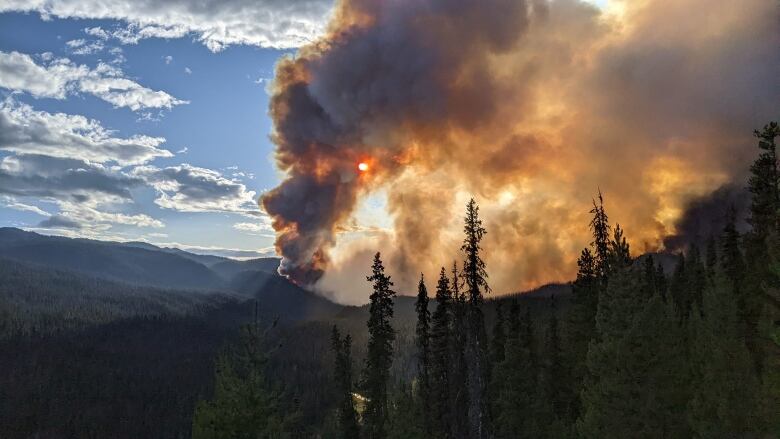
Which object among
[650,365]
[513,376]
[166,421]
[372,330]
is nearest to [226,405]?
[650,365]

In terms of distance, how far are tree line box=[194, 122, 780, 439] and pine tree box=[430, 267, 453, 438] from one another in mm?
135

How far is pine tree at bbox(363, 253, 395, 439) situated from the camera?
47062 millimetres

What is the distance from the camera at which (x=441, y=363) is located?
166 feet

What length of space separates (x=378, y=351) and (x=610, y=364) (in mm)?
30662

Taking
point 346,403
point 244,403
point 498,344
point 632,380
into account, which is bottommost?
point 346,403

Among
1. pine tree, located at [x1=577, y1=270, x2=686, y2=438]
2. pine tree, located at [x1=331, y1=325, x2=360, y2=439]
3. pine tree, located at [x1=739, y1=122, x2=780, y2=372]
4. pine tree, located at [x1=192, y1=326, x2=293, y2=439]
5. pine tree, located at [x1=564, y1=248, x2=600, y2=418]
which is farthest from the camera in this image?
pine tree, located at [x1=331, y1=325, x2=360, y2=439]

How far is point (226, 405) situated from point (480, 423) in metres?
18.2

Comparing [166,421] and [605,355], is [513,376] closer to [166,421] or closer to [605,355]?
[605,355]

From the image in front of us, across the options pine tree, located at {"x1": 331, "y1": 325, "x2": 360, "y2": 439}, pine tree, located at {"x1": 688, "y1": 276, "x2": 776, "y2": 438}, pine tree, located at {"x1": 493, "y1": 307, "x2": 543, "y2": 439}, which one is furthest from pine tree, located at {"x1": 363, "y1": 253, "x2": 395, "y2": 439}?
pine tree, located at {"x1": 688, "y1": 276, "x2": 776, "y2": 438}

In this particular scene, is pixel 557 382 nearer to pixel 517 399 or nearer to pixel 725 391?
pixel 517 399

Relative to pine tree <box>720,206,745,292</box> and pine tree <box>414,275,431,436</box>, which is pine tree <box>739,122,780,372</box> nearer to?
pine tree <box>720,206,745,292</box>

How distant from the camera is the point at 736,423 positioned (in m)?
24.3

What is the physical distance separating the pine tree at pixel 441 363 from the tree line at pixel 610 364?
135mm

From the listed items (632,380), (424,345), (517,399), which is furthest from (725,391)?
(424,345)
